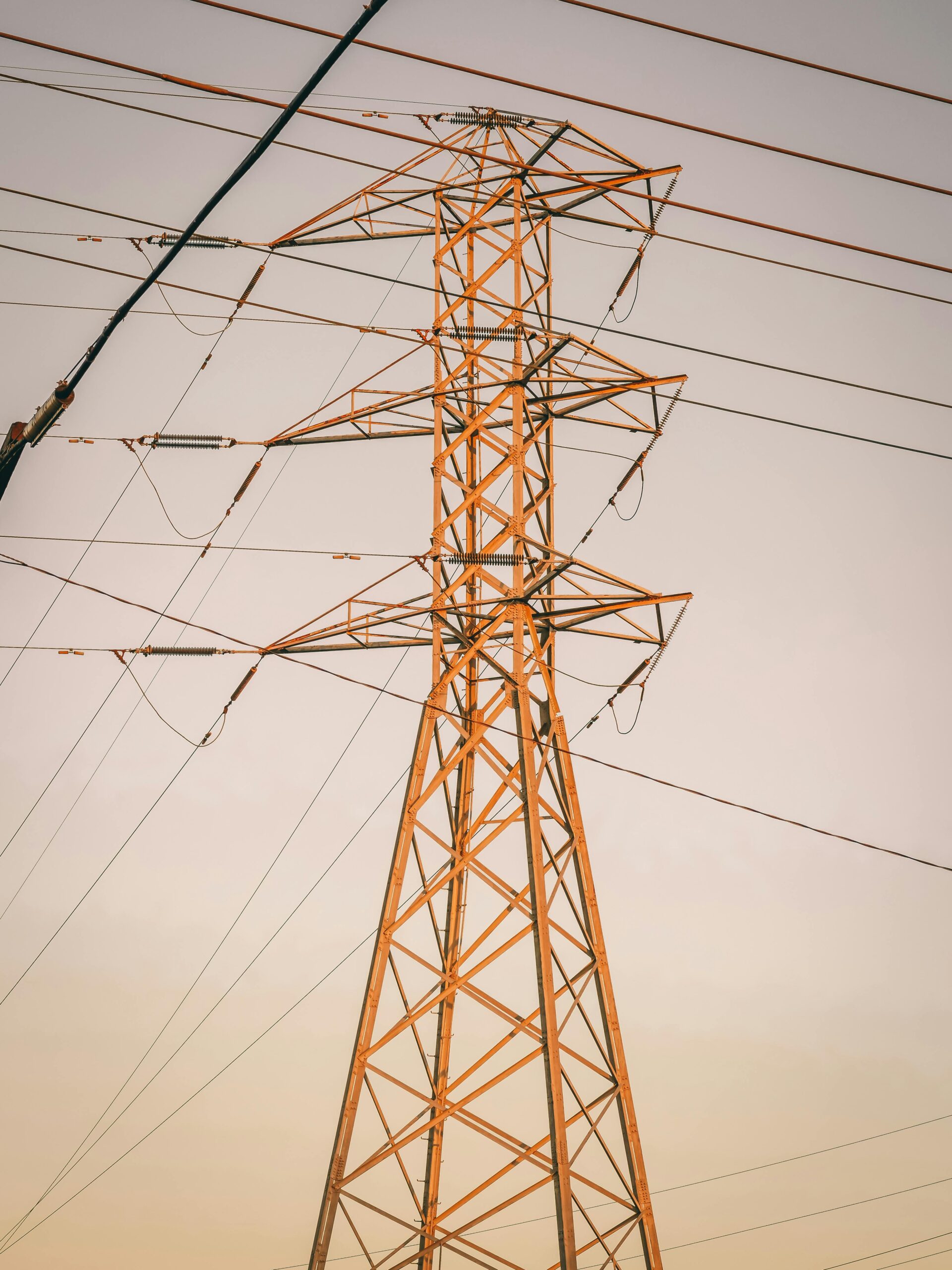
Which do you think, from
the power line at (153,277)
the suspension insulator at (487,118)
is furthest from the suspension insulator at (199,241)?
the suspension insulator at (487,118)

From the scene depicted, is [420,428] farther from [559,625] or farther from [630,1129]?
[630,1129]

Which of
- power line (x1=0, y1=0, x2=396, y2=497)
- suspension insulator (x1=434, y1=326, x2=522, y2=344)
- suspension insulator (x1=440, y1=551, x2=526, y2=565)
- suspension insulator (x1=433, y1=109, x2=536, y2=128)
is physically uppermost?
suspension insulator (x1=433, y1=109, x2=536, y2=128)

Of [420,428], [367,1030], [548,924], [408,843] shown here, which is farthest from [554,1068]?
[420,428]

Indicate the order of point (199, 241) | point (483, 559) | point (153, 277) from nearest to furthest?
1. point (153, 277)
2. point (199, 241)
3. point (483, 559)

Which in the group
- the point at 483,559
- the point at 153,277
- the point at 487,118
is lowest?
the point at 153,277

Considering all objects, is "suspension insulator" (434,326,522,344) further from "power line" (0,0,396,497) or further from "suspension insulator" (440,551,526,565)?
"power line" (0,0,396,497)

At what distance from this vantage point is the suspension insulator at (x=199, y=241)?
10086 millimetres

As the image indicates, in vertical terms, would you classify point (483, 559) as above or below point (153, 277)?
above

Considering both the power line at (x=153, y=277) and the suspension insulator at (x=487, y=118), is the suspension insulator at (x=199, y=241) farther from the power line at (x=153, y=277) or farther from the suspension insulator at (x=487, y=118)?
the suspension insulator at (x=487, y=118)

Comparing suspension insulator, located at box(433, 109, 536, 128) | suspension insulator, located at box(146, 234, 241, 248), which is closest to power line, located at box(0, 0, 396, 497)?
suspension insulator, located at box(146, 234, 241, 248)

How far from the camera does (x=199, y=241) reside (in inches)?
407

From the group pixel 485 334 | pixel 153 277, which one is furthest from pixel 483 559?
pixel 153 277

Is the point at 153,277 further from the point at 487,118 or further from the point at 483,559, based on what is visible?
the point at 487,118

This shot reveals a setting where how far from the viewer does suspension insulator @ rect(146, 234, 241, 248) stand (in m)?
10.1
